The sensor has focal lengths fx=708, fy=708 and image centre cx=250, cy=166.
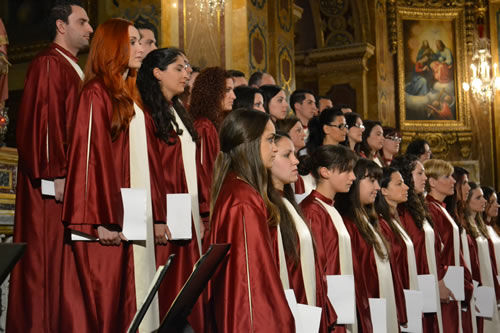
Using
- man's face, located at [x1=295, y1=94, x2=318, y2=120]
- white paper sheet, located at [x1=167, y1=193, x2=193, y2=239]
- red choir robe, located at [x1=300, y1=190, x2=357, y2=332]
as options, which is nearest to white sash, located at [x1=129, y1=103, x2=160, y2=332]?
white paper sheet, located at [x1=167, y1=193, x2=193, y2=239]

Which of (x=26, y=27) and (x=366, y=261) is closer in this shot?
(x=366, y=261)

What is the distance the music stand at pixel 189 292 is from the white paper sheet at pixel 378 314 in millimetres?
2578

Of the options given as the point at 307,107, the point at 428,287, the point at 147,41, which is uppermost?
the point at 147,41

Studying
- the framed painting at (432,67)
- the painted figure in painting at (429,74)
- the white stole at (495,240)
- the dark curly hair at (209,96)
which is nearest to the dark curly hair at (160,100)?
the dark curly hair at (209,96)

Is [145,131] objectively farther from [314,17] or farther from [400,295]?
[314,17]

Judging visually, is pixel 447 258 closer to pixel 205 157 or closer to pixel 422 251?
pixel 422 251

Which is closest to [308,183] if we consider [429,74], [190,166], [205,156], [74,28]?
[205,156]

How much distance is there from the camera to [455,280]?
249 inches

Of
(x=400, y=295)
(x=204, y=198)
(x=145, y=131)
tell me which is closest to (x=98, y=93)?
(x=145, y=131)

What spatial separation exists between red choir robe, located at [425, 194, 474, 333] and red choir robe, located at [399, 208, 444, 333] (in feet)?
0.55

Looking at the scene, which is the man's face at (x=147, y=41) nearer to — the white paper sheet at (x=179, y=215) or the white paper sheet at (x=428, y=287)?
the white paper sheet at (x=179, y=215)

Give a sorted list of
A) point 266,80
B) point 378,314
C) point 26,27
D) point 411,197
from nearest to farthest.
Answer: point 378,314 → point 411,197 → point 266,80 → point 26,27

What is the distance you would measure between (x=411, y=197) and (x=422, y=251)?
545 mm

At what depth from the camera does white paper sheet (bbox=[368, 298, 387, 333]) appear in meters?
4.61
